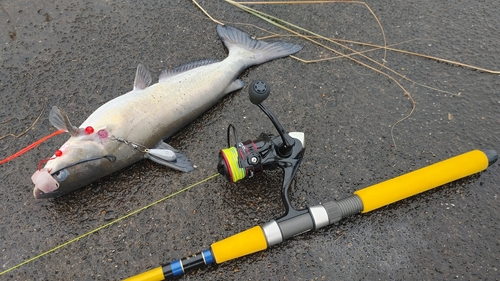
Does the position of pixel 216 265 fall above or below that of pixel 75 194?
below

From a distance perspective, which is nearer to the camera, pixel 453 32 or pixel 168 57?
pixel 168 57

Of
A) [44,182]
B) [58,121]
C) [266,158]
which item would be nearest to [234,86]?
[266,158]

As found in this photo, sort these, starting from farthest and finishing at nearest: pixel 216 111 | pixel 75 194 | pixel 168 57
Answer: pixel 168 57 < pixel 216 111 < pixel 75 194

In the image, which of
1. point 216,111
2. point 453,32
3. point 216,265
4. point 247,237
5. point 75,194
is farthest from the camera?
point 453,32

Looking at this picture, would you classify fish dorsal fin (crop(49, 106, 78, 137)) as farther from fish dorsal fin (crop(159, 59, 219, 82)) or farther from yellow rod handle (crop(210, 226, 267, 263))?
yellow rod handle (crop(210, 226, 267, 263))

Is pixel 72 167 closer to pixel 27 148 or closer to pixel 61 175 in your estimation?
pixel 61 175

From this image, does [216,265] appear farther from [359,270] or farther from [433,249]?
[433,249]

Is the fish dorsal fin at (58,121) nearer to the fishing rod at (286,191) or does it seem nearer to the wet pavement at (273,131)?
the wet pavement at (273,131)

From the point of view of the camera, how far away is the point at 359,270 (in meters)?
2.25

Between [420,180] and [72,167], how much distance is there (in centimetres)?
197

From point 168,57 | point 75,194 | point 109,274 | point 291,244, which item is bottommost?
point 291,244

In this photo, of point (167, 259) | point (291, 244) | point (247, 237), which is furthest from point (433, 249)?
point (167, 259)

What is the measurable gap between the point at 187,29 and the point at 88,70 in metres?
0.80

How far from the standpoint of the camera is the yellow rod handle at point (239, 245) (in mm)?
2031
